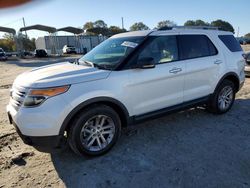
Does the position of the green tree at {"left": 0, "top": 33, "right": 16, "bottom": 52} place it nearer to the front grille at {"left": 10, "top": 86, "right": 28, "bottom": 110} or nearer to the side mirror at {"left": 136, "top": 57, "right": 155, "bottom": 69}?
the front grille at {"left": 10, "top": 86, "right": 28, "bottom": 110}

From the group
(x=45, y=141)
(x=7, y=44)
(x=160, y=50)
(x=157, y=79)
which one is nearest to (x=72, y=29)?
(x=7, y=44)

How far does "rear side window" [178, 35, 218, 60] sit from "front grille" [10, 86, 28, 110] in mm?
2726

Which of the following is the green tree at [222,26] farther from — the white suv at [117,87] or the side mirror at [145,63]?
the side mirror at [145,63]

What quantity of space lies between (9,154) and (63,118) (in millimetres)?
1365

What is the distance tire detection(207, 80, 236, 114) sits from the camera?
5.50 meters

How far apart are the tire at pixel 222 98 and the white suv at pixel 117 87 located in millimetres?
28

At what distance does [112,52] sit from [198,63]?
1.64m

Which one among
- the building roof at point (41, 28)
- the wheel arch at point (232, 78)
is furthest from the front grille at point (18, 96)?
the building roof at point (41, 28)

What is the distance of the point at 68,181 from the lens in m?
3.40

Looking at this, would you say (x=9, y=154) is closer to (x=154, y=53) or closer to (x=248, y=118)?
(x=154, y=53)

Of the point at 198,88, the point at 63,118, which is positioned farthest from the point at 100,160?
the point at 198,88

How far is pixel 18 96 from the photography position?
3689 mm

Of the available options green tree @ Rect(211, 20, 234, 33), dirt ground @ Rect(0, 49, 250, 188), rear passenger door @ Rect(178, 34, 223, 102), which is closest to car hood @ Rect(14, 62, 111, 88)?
dirt ground @ Rect(0, 49, 250, 188)

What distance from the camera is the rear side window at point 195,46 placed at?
191 inches
